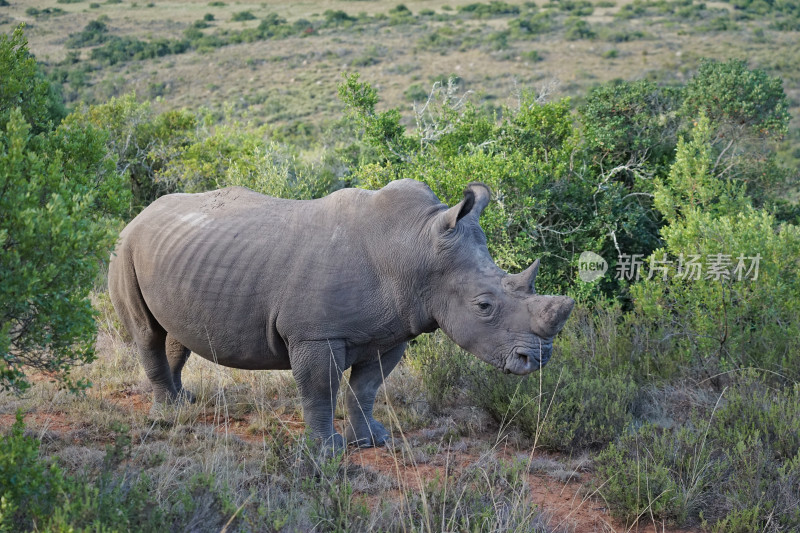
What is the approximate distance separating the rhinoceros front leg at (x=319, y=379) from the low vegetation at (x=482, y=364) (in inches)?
8.8

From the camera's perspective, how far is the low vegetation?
390 cm

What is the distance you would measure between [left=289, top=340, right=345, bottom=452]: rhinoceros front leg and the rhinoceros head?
71 cm

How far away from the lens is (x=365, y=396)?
5520 millimetres

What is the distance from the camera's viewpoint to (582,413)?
18.4 feet

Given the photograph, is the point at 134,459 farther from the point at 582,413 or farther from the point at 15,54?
the point at 582,413

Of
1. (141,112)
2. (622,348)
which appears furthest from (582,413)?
(141,112)

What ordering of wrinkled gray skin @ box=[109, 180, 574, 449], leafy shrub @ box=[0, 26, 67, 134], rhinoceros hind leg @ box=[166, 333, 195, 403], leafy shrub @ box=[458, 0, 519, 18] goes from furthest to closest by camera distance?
A: leafy shrub @ box=[458, 0, 519, 18] → rhinoceros hind leg @ box=[166, 333, 195, 403] → leafy shrub @ box=[0, 26, 67, 134] → wrinkled gray skin @ box=[109, 180, 574, 449]

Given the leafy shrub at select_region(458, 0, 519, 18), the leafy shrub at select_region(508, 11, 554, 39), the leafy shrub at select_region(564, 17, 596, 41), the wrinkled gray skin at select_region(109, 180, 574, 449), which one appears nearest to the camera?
the wrinkled gray skin at select_region(109, 180, 574, 449)

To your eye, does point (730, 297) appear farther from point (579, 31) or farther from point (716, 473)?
point (579, 31)

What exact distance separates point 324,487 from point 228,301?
4.78 feet

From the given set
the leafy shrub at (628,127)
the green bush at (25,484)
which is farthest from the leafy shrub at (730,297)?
the green bush at (25,484)

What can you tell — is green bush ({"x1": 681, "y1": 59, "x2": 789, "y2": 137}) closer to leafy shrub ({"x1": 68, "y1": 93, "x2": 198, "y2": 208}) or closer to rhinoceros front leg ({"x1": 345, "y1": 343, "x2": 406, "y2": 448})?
rhinoceros front leg ({"x1": 345, "y1": 343, "x2": 406, "y2": 448})

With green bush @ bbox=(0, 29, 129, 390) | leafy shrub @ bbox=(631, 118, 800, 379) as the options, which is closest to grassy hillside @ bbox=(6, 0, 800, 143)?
leafy shrub @ bbox=(631, 118, 800, 379)

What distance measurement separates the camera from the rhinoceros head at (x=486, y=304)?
4.55 metres
